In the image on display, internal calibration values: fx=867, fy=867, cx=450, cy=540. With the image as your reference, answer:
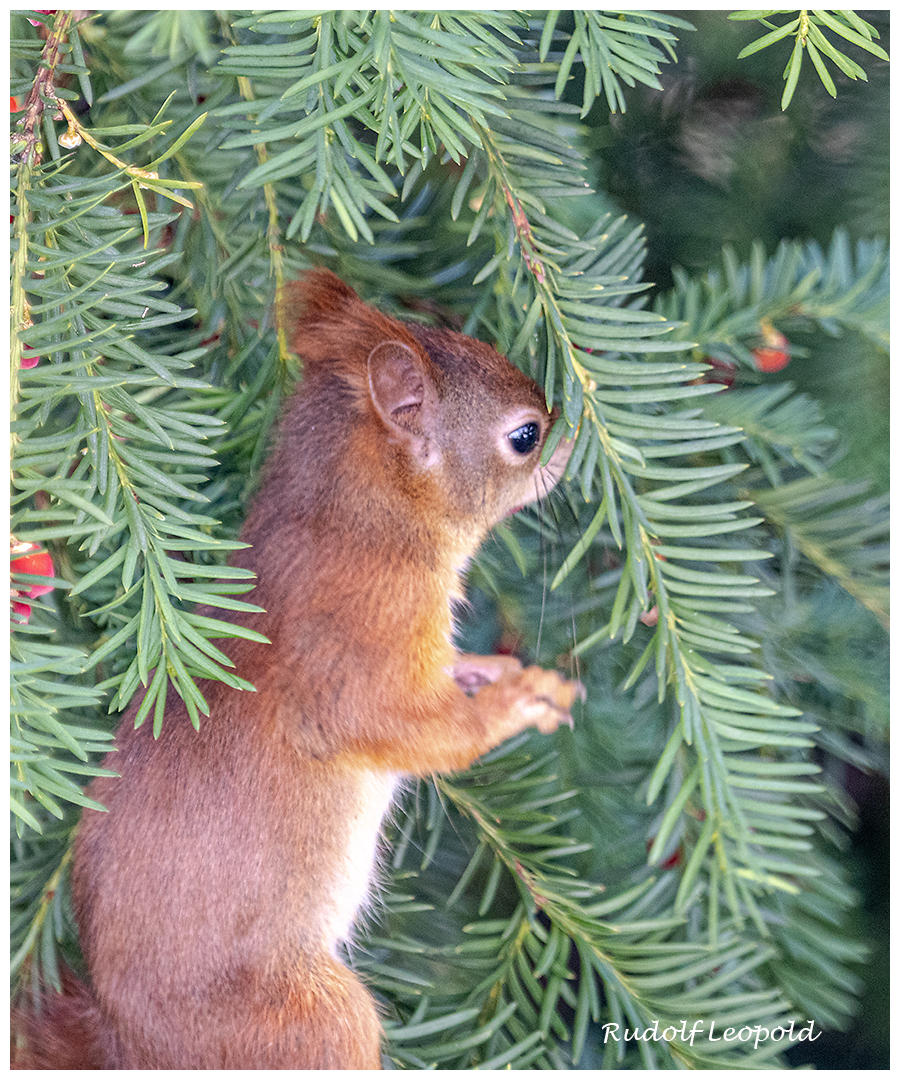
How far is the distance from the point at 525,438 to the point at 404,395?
0.11 metres

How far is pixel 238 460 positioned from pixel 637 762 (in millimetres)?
406

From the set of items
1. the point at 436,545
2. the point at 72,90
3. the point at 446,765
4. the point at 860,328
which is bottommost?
the point at 446,765

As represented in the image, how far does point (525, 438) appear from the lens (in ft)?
2.40

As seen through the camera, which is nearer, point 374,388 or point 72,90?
point 72,90

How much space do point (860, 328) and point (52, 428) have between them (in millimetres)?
613

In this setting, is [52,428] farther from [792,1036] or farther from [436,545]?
[792,1036]

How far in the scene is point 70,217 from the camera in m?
0.52

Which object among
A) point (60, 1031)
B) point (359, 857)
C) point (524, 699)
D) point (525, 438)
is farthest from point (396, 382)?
point (60, 1031)

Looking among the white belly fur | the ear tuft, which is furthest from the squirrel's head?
the white belly fur

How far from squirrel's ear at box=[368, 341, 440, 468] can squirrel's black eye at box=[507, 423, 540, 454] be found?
7 cm

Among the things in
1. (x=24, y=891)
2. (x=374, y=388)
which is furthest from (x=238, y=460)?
(x=24, y=891)

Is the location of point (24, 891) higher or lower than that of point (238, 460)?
lower

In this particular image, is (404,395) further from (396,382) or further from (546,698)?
(546,698)

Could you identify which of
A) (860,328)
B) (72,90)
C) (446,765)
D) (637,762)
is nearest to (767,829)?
(637,762)
